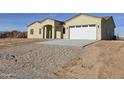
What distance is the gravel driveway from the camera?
10.2 meters

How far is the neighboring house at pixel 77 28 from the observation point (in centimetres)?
2349

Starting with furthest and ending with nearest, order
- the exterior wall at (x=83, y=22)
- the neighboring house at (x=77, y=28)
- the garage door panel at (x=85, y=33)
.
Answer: the exterior wall at (x=83, y=22), the neighboring house at (x=77, y=28), the garage door panel at (x=85, y=33)

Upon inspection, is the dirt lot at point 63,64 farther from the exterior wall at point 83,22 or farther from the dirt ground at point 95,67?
the exterior wall at point 83,22

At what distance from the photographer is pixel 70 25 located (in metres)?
26.2

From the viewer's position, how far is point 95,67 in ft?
36.9

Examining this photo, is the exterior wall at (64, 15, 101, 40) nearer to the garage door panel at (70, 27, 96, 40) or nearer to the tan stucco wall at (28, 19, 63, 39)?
the garage door panel at (70, 27, 96, 40)

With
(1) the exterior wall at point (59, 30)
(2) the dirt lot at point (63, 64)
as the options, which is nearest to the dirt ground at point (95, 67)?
(2) the dirt lot at point (63, 64)

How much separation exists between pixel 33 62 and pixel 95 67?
3324mm

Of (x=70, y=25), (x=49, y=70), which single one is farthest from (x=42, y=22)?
(x=49, y=70)

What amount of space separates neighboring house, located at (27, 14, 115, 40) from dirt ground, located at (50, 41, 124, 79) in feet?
26.4

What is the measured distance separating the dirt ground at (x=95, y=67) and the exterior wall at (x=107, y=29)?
11.1 meters
